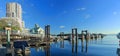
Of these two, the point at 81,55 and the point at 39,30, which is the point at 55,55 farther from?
the point at 39,30

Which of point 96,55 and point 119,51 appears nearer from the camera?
point 119,51

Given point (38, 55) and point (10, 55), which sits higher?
point (10, 55)

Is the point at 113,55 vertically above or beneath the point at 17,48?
beneath

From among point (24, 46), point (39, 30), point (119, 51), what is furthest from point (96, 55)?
point (39, 30)

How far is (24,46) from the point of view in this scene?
28.1m

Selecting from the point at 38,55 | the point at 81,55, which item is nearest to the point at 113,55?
the point at 81,55

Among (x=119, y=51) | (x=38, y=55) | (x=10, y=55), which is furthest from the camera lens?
(x=38, y=55)

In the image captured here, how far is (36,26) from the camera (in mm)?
138375

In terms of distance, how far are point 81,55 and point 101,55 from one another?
5530 mm

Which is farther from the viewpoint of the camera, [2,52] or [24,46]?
[24,46]

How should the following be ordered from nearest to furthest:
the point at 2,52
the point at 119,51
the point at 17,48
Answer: the point at 2,52, the point at 17,48, the point at 119,51

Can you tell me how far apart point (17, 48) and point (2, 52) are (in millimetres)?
4525

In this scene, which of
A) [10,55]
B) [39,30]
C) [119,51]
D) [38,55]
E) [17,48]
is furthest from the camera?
[39,30]

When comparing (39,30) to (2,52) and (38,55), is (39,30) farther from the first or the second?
(2,52)
